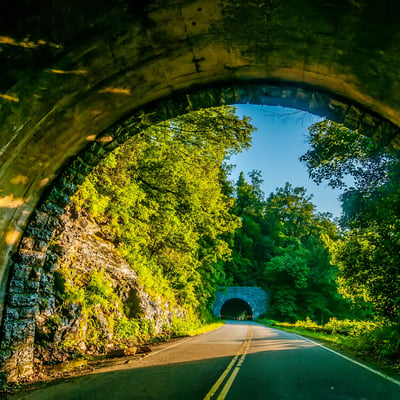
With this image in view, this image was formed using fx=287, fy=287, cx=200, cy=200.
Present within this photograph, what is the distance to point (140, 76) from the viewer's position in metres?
4.73

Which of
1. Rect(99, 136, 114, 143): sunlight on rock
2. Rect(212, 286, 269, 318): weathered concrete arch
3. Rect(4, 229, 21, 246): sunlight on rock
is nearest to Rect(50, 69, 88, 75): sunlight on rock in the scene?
Rect(99, 136, 114, 143): sunlight on rock

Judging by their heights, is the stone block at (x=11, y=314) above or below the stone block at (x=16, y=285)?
below

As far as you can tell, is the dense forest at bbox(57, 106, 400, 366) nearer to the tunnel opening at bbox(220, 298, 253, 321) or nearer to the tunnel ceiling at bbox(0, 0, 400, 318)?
the tunnel ceiling at bbox(0, 0, 400, 318)

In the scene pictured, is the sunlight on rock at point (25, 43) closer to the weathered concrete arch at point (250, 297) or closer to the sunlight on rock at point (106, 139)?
the sunlight on rock at point (106, 139)

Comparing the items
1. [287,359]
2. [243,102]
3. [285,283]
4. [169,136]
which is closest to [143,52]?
[243,102]

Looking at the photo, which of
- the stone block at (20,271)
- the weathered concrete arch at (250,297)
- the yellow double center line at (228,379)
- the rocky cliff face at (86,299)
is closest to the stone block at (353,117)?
the yellow double center line at (228,379)

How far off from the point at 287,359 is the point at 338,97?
24.4ft

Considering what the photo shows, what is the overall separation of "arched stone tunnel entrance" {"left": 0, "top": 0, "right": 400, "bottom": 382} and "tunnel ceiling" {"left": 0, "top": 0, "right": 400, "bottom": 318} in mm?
16

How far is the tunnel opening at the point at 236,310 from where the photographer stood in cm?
5791

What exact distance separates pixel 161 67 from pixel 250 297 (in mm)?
46088

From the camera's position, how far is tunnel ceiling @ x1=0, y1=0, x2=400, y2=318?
373 centimetres

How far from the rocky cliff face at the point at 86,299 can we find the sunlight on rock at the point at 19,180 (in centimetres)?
302

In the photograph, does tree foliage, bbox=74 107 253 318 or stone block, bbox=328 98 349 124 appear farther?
tree foliage, bbox=74 107 253 318

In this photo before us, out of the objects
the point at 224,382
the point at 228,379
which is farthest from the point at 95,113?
the point at 228,379
